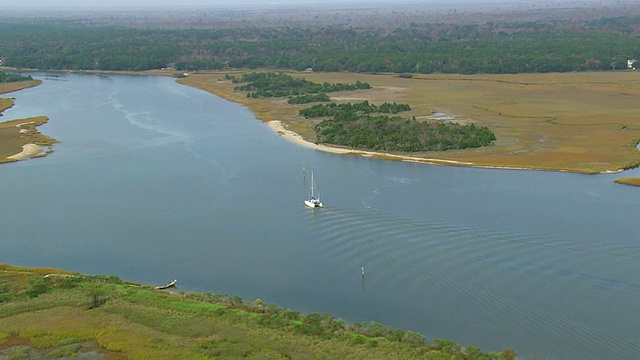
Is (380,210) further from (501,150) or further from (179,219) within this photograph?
(501,150)

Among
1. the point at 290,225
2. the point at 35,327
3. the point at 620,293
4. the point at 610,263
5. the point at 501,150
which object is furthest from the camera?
the point at 501,150

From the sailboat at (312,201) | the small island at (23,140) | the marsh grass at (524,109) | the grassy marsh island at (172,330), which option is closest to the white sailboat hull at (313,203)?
the sailboat at (312,201)

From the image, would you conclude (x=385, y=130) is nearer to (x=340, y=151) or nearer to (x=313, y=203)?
(x=340, y=151)

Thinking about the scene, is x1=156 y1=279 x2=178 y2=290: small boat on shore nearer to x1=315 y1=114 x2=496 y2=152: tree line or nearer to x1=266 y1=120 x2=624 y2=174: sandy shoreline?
x1=266 y1=120 x2=624 y2=174: sandy shoreline

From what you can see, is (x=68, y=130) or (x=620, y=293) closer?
(x=620, y=293)

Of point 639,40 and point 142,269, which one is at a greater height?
point 639,40

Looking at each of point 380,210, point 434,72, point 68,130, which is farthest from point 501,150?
point 434,72

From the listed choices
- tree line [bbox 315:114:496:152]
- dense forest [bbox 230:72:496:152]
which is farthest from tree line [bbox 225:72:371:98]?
tree line [bbox 315:114:496:152]
